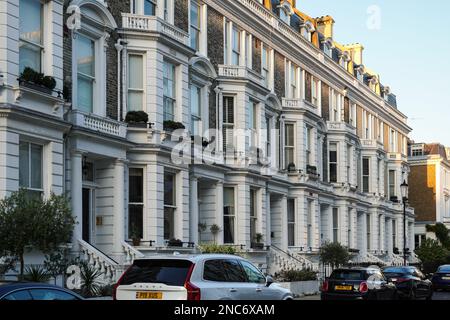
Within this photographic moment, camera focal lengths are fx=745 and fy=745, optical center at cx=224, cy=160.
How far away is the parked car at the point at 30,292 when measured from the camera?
9.34 metres

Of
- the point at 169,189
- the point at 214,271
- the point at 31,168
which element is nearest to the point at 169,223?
the point at 169,189

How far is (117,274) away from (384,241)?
38.4 metres

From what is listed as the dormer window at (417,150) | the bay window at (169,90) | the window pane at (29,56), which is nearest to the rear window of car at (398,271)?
the bay window at (169,90)

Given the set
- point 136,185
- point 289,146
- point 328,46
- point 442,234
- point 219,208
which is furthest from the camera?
point 442,234

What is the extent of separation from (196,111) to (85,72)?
7.41m

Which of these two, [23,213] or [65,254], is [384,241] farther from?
[23,213]

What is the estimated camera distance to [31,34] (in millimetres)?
19812

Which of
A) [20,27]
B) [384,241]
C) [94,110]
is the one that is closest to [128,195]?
[94,110]

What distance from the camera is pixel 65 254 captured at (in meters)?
19.7

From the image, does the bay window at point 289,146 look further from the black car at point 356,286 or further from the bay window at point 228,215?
the black car at point 356,286

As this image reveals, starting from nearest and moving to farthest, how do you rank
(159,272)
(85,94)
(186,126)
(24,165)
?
(159,272), (24,165), (85,94), (186,126)

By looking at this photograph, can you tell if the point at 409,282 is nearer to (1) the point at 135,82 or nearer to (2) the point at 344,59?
(1) the point at 135,82

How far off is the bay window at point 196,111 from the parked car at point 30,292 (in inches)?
741
